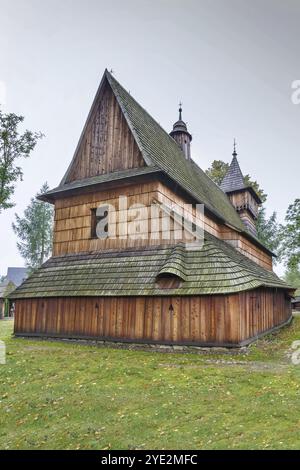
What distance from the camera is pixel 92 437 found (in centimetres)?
516

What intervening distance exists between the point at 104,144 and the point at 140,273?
7007 millimetres

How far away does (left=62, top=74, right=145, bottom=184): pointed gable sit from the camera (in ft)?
47.4

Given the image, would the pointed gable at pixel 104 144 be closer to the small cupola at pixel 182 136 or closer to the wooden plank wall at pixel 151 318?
the wooden plank wall at pixel 151 318

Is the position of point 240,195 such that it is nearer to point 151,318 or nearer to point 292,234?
point 292,234

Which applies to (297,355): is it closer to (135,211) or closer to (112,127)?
(135,211)

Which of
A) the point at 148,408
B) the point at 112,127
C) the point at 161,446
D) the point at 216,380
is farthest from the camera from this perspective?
the point at 112,127

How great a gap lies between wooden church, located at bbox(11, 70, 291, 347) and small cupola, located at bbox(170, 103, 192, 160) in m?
7.02

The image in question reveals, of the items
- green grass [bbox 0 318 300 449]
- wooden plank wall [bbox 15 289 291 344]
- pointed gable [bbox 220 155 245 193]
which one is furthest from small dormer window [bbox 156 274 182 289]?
pointed gable [bbox 220 155 245 193]

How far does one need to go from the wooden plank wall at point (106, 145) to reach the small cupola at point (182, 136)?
9460 millimetres

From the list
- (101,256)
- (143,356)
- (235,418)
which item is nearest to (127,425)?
(235,418)

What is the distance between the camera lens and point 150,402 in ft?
20.7

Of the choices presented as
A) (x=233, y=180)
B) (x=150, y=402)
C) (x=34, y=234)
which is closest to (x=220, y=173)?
(x=233, y=180)

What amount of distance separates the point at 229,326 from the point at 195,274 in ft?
6.66

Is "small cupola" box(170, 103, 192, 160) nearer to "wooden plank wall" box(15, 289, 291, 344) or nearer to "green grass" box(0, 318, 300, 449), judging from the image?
"wooden plank wall" box(15, 289, 291, 344)
